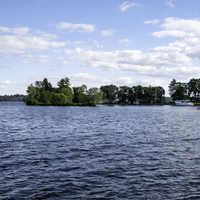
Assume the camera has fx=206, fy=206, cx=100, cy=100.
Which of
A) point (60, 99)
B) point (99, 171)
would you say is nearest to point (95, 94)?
point (60, 99)

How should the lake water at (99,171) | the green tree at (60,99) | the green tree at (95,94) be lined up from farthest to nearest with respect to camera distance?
1. the green tree at (95,94)
2. the green tree at (60,99)
3. the lake water at (99,171)

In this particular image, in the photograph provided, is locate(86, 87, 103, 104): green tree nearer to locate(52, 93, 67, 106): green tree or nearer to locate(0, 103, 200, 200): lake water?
locate(52, 93, 67, 106): green tree

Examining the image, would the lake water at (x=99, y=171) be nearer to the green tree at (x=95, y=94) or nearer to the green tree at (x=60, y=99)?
the green tree at (x=60, y=99)

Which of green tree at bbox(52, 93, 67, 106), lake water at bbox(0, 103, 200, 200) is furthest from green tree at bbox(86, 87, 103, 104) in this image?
lake water at bbox(0, 103, 200, 200)

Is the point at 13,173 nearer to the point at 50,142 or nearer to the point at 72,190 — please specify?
the point at 72,190

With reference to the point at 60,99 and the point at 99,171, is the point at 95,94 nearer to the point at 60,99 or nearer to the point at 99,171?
the point at 60,99

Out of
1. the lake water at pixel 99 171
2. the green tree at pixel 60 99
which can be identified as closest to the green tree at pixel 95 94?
the green tree at pixel 60 99

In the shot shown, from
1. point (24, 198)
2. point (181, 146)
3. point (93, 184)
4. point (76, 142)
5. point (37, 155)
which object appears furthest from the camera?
point (76, 142)

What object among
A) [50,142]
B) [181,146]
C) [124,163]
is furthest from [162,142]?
[50,142]

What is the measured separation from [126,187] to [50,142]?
56.4 ft

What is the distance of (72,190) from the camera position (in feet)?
47.0

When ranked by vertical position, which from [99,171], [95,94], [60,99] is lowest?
[99,171]

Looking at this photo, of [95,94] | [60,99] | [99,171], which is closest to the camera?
[99,171]

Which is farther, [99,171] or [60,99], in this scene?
[60,99]
